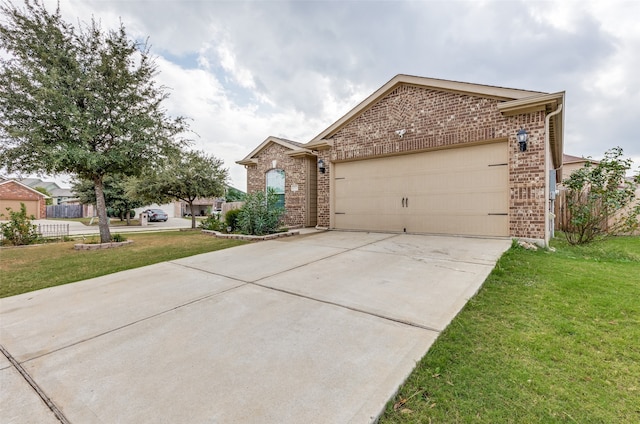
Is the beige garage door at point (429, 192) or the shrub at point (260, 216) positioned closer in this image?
the beige garage door at point (429, 192)

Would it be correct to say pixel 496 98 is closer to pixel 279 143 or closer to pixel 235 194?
pixel 279 143

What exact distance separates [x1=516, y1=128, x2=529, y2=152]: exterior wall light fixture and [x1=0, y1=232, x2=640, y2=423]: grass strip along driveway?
10.3ft

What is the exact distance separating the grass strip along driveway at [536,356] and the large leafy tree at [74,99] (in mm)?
4640

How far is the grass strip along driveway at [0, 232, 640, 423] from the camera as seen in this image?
4.94ft

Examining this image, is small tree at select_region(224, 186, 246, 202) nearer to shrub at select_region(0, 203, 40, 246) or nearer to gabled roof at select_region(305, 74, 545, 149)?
gabled roof at select_region(305, 74, 545, 149)

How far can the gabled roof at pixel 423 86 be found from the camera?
623 centimetres

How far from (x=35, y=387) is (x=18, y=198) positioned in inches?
1432

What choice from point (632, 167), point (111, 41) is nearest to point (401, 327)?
point (632, 167)

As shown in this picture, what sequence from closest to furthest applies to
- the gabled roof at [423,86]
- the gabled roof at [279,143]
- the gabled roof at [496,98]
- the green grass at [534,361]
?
the green grass at [534,361] → the gabled roof at [496,98] → the gabled roof at [423,86] → the gabled roof at [279,143]

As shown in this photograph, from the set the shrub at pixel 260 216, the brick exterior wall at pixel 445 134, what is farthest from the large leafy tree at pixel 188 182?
the brick exterior wall at pixel 445 134

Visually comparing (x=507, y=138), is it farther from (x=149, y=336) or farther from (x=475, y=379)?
(x=149, y=336)

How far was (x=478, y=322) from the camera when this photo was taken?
2490mm

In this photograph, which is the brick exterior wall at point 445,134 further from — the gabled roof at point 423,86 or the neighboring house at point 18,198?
the neighboring house at point 18,198

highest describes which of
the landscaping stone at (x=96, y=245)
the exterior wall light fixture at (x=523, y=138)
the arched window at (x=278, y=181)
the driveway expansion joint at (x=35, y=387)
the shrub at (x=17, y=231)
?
the exterior wall light fixture at (x=523, y=138)
